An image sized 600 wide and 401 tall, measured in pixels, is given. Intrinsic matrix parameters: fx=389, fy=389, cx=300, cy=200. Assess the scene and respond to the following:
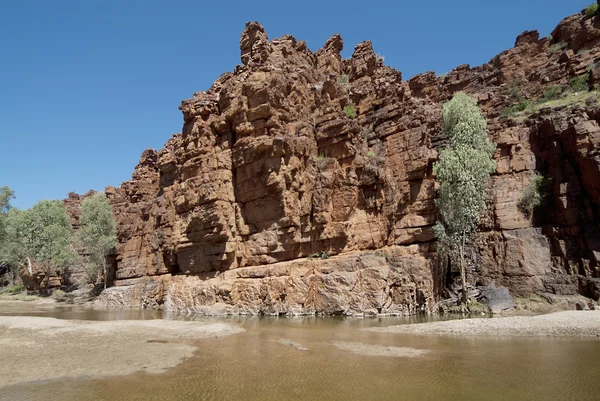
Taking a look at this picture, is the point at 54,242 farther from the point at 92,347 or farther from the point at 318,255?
the point at 92,347

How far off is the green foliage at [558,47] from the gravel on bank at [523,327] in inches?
1410

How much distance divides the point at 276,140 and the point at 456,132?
16930 millimetres

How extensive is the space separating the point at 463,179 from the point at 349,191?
10.1m

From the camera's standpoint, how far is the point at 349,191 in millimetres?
37062

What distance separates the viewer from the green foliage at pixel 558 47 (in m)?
45.9

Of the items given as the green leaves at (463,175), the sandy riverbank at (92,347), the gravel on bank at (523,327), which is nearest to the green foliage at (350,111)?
the green leaves at (463,175)

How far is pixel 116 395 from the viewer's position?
1106 cm

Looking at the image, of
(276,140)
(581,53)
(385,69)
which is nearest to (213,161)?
(276,140)

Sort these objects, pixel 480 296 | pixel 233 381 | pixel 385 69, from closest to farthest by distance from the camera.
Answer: pixel 233 381 → pixel 480 296 → pixel 385 69

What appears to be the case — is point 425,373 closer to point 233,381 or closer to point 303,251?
point 233,381

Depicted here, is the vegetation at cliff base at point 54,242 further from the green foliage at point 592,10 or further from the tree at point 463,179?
the green foliage at point 592,10

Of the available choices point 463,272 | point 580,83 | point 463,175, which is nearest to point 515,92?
point 580,83

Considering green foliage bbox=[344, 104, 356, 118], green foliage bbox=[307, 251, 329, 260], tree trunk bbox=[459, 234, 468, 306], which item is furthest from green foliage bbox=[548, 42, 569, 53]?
green foliage bbox=[307, 251, 329, 260]

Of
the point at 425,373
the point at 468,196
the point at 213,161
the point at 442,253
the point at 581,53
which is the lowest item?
the point at 425,373
